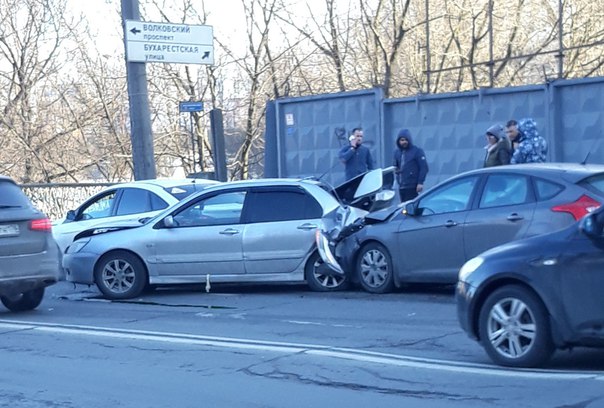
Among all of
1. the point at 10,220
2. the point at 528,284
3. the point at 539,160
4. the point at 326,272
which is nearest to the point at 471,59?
the point at 539,160

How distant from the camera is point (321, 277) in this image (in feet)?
44.6

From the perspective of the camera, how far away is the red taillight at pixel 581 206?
10922 millimetres

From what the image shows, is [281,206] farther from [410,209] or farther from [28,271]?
[28,271]

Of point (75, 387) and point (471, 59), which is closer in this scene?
point (75, 387)

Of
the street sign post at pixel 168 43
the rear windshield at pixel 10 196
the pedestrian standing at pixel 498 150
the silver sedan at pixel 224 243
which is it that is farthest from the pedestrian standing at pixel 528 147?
the street sign post at pixel 168 43

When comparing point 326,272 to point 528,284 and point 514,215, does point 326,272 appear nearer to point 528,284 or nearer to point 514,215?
point 514,215

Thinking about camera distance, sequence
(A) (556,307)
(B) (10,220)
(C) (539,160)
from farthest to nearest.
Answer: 1. (C) (539,160)
2. (B) (10,220)
3. (A) (556,307)

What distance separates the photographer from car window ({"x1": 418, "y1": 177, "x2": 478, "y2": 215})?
12180 mm

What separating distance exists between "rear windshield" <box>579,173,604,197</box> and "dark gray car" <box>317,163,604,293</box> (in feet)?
0.03

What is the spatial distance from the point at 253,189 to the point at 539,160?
3.87 m

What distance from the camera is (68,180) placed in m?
33.7

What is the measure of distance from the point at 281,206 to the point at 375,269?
1582 mm

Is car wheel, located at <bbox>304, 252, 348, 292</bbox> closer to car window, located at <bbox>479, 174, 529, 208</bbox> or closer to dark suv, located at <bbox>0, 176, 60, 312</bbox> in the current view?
car window, located at <bbox>479, 174, 529, 208</bbox>

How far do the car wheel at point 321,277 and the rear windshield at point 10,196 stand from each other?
3565mm
